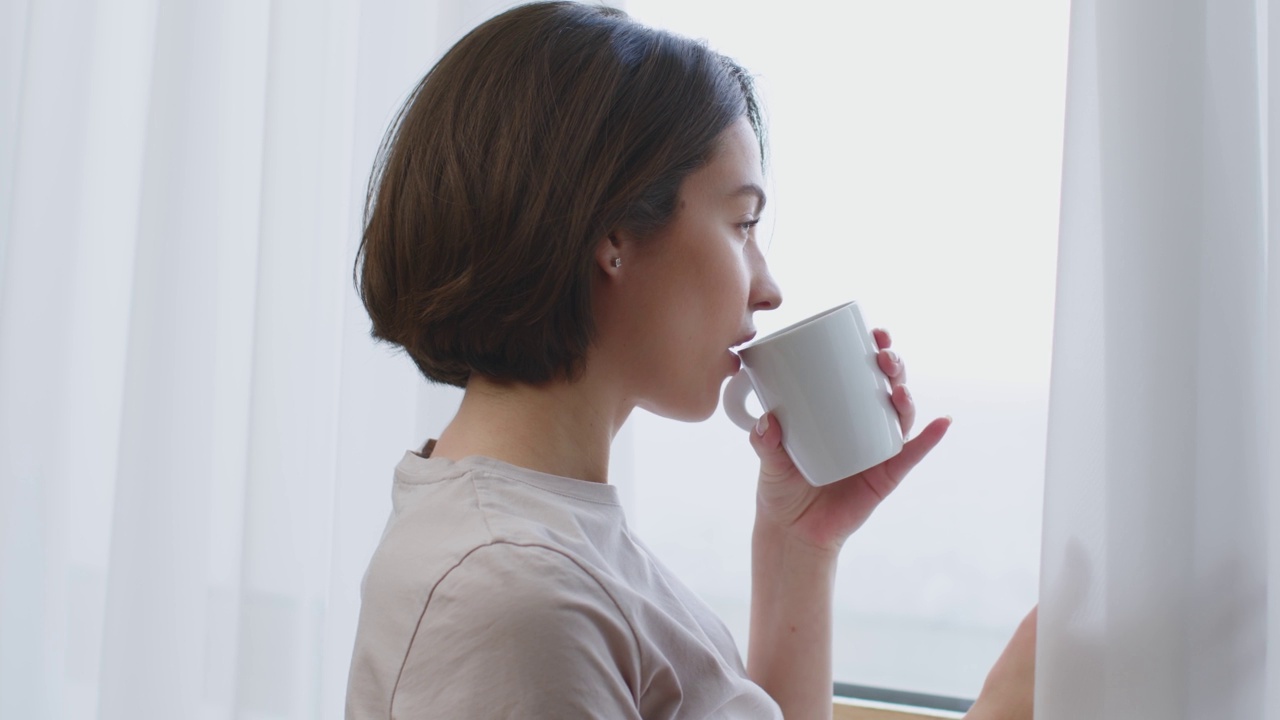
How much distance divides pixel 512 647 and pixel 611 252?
30 cm

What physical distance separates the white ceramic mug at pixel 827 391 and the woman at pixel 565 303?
2 centimetres

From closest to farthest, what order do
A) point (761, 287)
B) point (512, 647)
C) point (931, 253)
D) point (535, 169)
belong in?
point (512, 647), point (535, 169), point (761, 287), point (931, 253)

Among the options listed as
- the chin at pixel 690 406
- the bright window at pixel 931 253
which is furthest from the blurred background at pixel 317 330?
the chin at pixel 690 406

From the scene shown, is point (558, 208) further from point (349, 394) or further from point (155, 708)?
point (155, 708)

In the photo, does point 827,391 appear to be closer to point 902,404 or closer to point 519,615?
point 902,404

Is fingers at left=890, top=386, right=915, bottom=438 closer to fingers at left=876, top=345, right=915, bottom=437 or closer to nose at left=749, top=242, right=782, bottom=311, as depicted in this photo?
fingers at left=876, top=345, right=915, bottom=437

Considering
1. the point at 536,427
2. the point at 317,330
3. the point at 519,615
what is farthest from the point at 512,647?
the point at 317,330

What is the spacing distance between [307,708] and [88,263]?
2.03 ft

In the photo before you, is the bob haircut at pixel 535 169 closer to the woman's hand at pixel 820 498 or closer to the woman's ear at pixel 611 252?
the woman's ear at pixel 611 252

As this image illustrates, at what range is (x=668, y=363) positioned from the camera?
83 cm

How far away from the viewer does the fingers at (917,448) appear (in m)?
0.94

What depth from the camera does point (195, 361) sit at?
1.26 meters

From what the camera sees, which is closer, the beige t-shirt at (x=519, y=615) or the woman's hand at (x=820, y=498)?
the beige t-shirt at (x=519, y=615)

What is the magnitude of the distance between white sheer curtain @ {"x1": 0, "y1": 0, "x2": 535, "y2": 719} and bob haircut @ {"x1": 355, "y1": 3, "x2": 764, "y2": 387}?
369 mm
